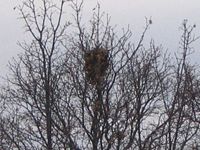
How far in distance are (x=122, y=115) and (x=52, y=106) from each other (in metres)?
2.05

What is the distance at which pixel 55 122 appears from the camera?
684 inches

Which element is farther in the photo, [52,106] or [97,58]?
[52,106]

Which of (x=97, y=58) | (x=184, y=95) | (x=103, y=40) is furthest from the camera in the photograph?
(x=184, y=95)

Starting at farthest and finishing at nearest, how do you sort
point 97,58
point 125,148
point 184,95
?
point 184,95 → point 125,148 → point 97,58

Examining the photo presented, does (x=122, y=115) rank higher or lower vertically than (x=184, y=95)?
lower

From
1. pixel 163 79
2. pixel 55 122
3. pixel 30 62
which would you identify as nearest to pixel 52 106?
pixel 55 122

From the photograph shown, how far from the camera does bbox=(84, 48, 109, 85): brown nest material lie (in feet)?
50.7

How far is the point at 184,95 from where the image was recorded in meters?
19.0

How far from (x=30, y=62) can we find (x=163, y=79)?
4302mm

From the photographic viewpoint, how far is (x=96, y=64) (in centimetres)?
1538

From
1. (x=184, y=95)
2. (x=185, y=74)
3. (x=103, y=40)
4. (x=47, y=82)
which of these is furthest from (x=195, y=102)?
(x=47, y=82)

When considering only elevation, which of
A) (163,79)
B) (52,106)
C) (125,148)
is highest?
(163,79)

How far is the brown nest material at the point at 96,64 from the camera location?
50.7 feet

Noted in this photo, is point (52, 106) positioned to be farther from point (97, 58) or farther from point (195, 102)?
point (195, 102)
